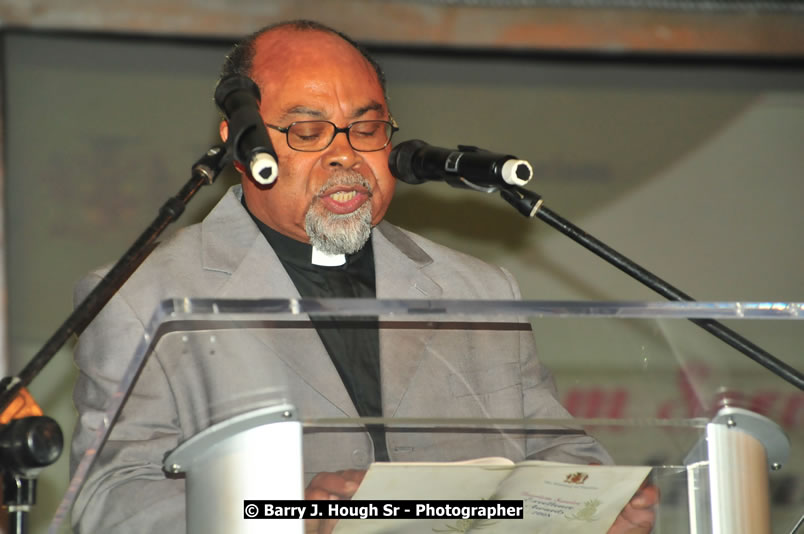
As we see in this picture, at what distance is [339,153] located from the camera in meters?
2.20

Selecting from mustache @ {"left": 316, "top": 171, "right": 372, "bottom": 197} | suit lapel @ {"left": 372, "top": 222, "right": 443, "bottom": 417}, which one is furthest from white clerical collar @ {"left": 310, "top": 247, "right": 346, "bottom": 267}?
mustache @ {"left": 316, "top": 171, "right": 372, "bottom": 197}

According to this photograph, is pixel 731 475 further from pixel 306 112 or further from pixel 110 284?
pixel 306 112

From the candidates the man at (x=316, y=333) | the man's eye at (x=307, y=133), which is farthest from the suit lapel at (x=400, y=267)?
the man's eye at (x=307, y=133)

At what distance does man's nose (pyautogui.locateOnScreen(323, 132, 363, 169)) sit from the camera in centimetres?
219

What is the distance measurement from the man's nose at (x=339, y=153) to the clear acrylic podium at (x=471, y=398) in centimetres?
92

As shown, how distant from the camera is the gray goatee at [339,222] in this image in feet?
7.22

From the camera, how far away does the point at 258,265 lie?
6.56 ft

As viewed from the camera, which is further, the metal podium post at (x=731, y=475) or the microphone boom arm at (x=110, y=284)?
the microphone boom arm at (x=110, y=284)

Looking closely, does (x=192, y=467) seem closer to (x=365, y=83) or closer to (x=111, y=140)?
(x=365, y=83)

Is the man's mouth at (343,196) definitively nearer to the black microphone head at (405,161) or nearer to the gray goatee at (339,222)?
the gray goatee at (339,222)

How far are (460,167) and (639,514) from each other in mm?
641

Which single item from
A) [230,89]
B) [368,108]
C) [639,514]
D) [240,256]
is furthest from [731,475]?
[368,108]

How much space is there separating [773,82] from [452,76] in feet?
3.93

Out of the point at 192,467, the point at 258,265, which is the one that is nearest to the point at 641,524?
the point at 192,467
